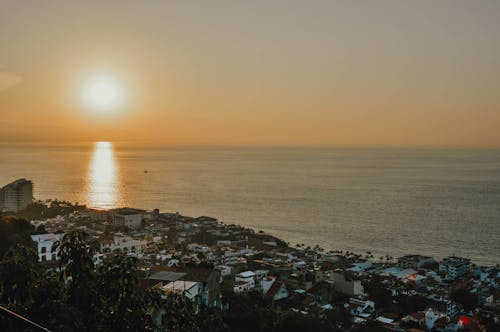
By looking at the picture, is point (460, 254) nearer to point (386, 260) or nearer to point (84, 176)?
point (386, 260)

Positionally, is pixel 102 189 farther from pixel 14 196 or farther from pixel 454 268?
pixel 454 268

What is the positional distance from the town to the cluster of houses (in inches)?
1.4

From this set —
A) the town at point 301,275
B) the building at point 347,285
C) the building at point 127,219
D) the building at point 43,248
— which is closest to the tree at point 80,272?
the town at point 301,275

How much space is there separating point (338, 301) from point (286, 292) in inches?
71.3

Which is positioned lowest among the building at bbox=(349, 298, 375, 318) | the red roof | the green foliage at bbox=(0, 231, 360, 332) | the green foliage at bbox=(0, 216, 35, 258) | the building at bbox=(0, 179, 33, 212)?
the building at bbox=(349, 298, 375, 318)

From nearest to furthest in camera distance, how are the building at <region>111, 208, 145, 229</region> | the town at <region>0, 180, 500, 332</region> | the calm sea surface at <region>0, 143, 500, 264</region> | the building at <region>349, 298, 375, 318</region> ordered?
1. the town at <region>0, 180, 500, 332</region>
2. the building at <region>349, 298, 375, 318</region>
3. the calm sea surface at <region>0, 143, 500, 264</region>
4. the building at <region>111, 208, 145, 229</region>

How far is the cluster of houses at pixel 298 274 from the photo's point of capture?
43.4 ft

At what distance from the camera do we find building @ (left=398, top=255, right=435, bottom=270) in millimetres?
21234

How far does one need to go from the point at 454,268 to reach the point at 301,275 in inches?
257

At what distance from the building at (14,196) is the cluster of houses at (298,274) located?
6.02 m

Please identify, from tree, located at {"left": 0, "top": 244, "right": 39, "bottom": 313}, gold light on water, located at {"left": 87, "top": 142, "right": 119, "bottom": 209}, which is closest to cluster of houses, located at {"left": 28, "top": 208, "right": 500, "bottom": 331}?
tree, located at {"left": 0, "top": 244, "right": 39, "bottom": 313}

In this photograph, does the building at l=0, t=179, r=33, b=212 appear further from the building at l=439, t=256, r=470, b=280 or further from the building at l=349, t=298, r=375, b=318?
the building at l=439, t=256, r=470, b=280

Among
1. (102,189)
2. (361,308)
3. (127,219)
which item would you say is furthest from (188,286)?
(102,189)

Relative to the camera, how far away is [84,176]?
6488 cm
